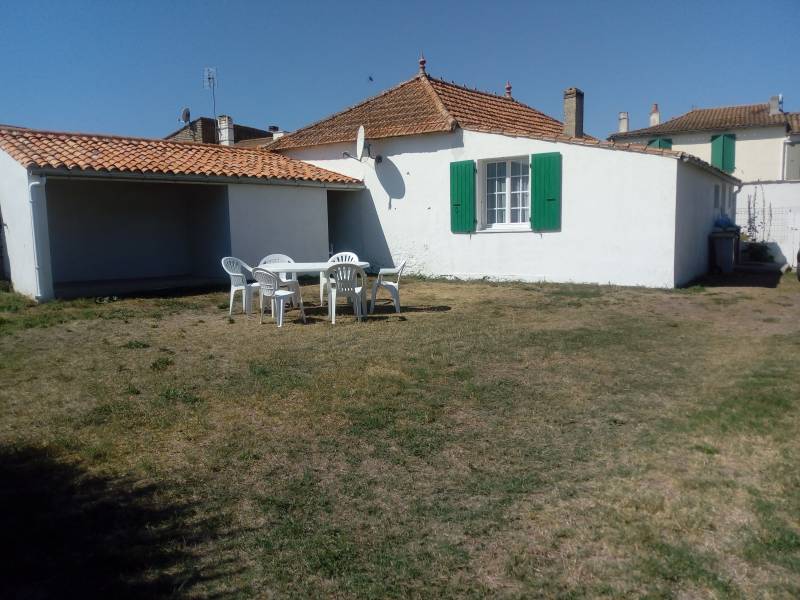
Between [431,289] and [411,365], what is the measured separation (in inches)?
261

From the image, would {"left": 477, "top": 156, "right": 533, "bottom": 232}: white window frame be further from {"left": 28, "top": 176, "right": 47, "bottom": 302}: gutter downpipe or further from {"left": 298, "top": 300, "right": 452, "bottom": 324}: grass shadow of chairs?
{"left": 28, "top": 176, "right": 47, "bottom": 302}: gutter downpipe

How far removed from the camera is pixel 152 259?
15.6 meters

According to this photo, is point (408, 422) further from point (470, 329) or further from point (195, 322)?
point (195, 322)

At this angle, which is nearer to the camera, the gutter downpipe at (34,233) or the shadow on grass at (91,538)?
the shadow on grass at (91,538)

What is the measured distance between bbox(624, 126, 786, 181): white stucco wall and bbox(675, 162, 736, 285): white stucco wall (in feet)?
42.7

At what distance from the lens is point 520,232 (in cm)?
1364

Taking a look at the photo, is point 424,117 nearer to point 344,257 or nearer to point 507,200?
point 507,200

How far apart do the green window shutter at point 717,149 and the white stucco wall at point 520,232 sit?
18.6m

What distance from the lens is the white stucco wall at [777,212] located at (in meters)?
19.2

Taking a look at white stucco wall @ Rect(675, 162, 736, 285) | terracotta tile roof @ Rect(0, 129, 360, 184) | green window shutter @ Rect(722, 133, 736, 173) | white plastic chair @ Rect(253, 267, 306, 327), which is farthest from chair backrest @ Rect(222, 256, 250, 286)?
green window shutter @ Rect(722, 133, 736, 173)

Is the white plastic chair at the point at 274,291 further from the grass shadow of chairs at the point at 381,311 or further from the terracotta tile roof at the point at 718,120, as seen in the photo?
the terracotta tile roof at the point at 718,120

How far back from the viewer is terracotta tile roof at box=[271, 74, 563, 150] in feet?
48.4

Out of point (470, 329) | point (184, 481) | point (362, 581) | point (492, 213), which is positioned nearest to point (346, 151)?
point (492, 213)

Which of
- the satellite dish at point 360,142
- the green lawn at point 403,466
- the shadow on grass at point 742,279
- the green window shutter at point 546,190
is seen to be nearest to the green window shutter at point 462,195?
the green window shutter at point 546,190
